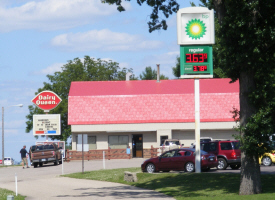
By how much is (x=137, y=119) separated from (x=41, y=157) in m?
11.0

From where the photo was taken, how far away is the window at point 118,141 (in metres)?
50.7

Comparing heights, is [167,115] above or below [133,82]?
below

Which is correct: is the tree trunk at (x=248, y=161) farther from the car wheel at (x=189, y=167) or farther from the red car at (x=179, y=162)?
the car wheel at (x=189, y=167)

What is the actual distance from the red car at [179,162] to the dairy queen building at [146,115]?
62.3 ft

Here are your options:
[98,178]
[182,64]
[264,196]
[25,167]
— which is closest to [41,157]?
[25,167]

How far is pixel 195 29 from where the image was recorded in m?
23.5

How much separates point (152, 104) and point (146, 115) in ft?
4.71

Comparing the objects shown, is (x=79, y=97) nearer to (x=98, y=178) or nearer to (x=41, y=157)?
(x=41, y=157)

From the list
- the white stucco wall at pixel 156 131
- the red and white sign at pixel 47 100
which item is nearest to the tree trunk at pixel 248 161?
the white stucco wall at pixel 156 131

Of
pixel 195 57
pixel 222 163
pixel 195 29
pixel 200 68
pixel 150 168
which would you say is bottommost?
pixel 150 168

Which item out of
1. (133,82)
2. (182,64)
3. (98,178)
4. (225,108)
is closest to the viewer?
(182,64)

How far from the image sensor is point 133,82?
5466cm

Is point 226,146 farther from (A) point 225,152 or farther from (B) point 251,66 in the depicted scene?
(B) point 251,66

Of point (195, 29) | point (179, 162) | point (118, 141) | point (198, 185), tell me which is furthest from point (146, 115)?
point (198, 185)
